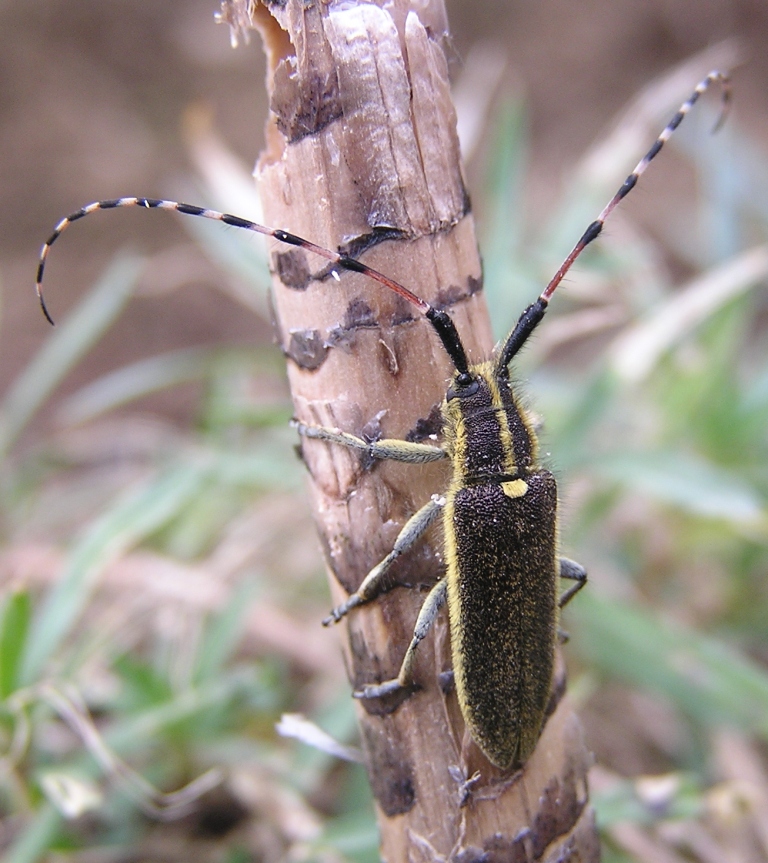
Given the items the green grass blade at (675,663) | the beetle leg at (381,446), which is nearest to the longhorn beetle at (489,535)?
the beetle leg at (381,446)

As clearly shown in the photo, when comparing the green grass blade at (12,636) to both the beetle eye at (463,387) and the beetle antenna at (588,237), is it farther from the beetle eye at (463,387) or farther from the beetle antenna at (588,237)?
the beetle antenna at (588,237)

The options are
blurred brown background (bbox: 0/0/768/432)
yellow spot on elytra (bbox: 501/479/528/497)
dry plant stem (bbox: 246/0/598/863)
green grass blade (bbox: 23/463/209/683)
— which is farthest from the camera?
blurred brown background (bbox: 0/0/768/432)

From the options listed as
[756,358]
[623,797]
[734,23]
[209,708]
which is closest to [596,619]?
[623,797]

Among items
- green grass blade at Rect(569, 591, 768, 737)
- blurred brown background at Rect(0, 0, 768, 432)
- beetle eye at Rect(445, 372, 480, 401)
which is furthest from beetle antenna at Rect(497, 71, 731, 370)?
blurred brown background at Rect(0, 0, 768, 432)

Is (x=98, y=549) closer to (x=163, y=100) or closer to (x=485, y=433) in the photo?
(x=485, y=433)

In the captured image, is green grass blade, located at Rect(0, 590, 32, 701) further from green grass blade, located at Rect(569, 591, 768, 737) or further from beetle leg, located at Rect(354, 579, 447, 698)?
green grass blade, located at Rect(569, 591, 768, 737)

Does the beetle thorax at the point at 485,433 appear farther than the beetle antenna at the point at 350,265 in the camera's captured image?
Yes

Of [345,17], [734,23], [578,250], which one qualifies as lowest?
[578,250]

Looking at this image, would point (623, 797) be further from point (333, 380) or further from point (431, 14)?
point (431, 14)
